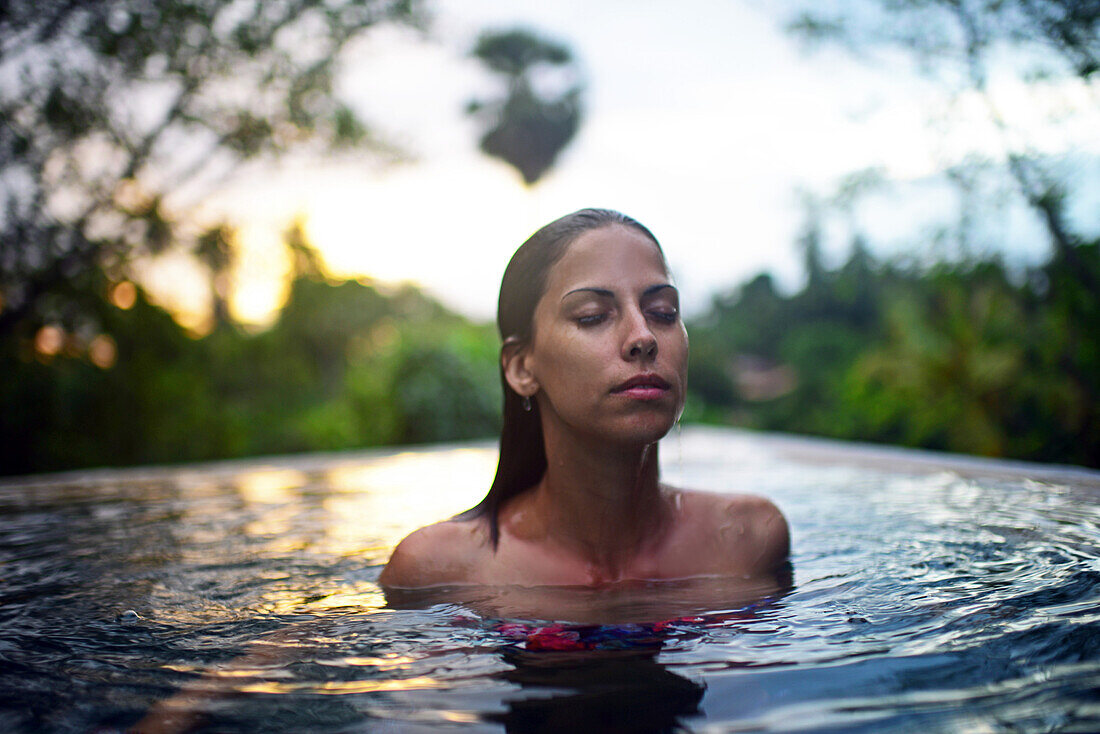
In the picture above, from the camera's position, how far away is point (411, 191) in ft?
45.8

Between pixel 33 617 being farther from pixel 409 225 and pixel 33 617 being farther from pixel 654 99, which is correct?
pixel 654 99

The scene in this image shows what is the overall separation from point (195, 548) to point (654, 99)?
49.6 ft

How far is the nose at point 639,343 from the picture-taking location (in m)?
2.22

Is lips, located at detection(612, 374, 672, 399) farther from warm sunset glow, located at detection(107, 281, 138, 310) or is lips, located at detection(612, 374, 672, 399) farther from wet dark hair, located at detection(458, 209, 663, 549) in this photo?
warm sunset glow, located at detection(107, 281, 138, 310)

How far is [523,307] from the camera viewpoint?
2557 mm

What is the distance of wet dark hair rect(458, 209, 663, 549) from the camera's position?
8.21ft

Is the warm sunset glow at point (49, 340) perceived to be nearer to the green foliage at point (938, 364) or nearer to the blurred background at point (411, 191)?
the blurred background at point (411, 191)

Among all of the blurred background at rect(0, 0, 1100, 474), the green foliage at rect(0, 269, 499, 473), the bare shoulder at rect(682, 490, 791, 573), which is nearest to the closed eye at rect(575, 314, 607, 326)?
the bare shoulder at rect(682, 490, 791, 573)

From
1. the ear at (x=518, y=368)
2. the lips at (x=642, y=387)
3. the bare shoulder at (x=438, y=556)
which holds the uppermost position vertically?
the ear at (x=518, y=368)

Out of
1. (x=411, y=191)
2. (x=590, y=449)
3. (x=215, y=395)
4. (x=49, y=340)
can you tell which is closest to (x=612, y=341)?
(x=590, y=449)

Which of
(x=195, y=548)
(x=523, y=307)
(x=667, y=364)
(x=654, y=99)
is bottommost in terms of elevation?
(x=195, y=548)

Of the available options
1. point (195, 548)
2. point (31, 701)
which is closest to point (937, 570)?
point (31, 701)

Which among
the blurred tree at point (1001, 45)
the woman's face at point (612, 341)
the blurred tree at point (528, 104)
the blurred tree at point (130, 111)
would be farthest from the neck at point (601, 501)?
the blurred tree at point (528, 104)

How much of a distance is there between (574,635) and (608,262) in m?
1.01
